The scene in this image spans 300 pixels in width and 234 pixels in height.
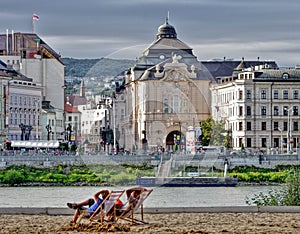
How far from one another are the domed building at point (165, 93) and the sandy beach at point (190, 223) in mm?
3172

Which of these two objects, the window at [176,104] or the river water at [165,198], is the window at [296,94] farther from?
the window at [176,104]

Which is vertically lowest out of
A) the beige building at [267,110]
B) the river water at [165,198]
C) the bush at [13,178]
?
the river water at [165,198]

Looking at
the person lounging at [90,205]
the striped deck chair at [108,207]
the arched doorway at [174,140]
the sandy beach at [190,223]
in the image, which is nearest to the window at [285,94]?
the arched doorway at [174,140]

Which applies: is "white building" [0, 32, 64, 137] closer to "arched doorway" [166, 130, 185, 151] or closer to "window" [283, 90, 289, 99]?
"window" [283, 90, 289, 99]

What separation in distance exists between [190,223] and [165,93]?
224 inches

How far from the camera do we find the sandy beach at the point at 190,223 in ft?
78.3

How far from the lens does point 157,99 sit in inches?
1186

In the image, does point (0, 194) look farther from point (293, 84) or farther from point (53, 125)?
point (53, 125)

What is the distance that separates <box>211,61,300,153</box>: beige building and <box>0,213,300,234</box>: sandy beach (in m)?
78.9

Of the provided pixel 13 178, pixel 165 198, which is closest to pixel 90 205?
pixel 165 198

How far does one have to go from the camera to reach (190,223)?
25.2 m

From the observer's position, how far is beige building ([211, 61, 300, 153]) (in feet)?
→ 350

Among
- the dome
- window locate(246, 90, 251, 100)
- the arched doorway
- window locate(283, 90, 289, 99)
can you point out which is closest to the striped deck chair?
the arched doorway

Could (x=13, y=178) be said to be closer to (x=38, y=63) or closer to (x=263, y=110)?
(x=263, y=110)
